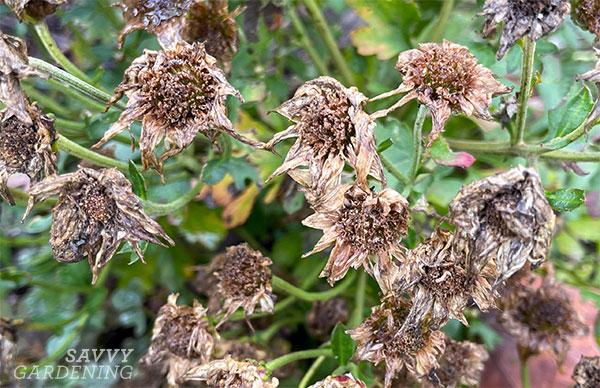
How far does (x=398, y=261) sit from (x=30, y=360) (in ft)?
3.11

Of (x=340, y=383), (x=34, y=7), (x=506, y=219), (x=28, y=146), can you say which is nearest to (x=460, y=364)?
(x=340, y=383)

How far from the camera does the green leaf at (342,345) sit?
1.02 metres

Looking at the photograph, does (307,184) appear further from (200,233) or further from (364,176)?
(200,233)

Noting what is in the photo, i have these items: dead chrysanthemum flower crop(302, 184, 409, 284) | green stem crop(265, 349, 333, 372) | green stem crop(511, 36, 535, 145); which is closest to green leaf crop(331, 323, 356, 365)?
green stem crop(265, 349, 333, 372)

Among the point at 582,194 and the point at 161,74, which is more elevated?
the point at 161,74

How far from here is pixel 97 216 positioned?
90 centimetres

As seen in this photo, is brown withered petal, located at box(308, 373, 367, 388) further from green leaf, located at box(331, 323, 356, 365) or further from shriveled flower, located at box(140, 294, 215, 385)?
shriveled flower, located at box(140, 294, 215, 385)

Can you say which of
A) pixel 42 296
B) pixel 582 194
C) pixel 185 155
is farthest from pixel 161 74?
pixel 42 296

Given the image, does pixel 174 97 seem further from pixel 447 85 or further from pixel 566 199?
pixel 566 199

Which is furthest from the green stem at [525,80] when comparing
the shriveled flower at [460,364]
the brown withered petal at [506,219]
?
the shriveled flower at [460,364]

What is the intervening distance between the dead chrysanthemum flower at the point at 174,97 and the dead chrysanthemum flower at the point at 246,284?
9.7 inches

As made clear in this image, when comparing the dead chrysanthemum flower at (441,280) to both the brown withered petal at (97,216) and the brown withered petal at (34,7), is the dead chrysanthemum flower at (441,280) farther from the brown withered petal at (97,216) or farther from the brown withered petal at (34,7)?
the brown withered petal at (34,7)

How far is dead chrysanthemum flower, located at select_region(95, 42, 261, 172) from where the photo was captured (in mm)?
898

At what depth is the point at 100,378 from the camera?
1.53 metres
